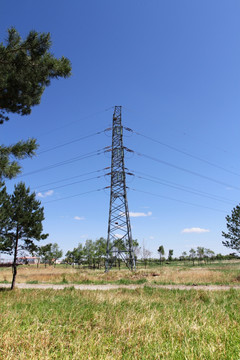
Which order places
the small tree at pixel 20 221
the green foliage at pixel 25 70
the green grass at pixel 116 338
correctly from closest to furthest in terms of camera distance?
the green grass at pixel 116 338
the green foliage at pixel 25 70
the small tree at pixel 20 221

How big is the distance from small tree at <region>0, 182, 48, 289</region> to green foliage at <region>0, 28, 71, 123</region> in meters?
12.0

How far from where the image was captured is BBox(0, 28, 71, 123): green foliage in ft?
20.9

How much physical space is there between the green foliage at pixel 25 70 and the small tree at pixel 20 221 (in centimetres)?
1196

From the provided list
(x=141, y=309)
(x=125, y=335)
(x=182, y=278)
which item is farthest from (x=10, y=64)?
(x=182, y=278)

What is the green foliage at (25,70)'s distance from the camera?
6383mm

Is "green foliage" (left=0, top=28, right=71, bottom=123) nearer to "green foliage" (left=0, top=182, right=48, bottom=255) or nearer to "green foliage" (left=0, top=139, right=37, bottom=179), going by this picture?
A: "green foliage" (left=0, top=139, right=37, bottom=179)

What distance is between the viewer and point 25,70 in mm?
7094

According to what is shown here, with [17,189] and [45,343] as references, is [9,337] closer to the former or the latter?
[45,343]

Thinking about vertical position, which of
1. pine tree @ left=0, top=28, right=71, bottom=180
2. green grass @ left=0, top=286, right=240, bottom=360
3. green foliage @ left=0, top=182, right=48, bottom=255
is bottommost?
green grass @ left=0, top=286, right=240, bottom=360

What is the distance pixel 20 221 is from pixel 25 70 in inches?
544

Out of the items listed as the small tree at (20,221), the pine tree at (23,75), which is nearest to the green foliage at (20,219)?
the small tree at (20,221)

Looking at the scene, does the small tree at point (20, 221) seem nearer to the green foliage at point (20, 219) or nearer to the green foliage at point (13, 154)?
the green foliage at point (20, 219)

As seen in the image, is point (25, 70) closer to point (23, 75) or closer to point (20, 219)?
point (23, 75)

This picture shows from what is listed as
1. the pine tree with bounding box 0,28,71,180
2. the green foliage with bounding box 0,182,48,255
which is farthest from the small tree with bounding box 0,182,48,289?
the pine tree with bounding box 0,28,71,180
